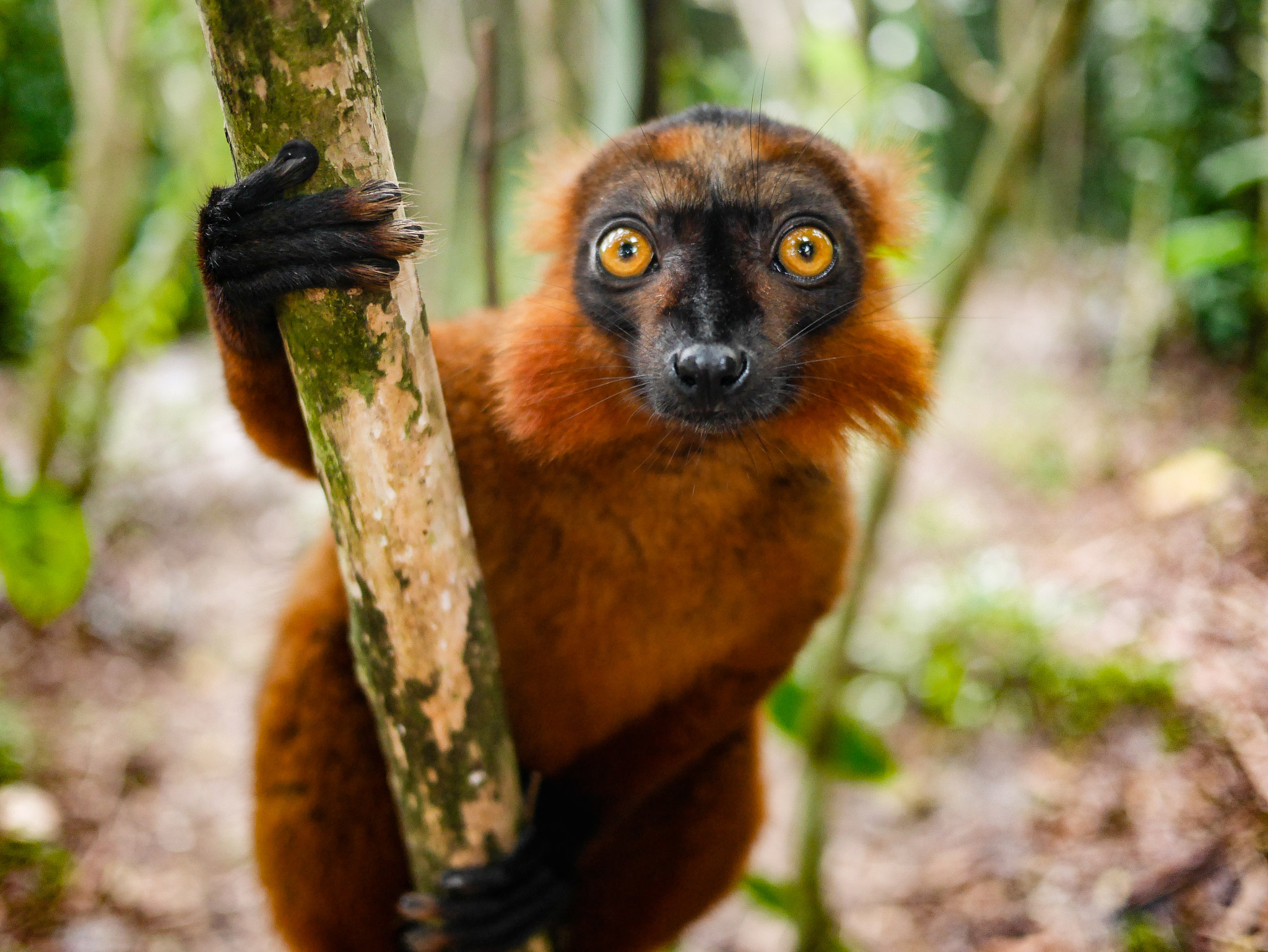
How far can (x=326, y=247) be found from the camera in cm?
154

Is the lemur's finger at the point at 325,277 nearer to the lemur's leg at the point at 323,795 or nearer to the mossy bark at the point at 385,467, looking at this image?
the mossy bark at the point at 385,467

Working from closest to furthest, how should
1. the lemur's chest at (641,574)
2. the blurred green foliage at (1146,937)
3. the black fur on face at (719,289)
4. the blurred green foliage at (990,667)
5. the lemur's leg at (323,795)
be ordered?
the black fur on face at (719,289), the lemur's chest at (641,574), the lemur's leg at (323,795), the blurred green foliage at (1146,937), the blurred green foliage at (990,667)

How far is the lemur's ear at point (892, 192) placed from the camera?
2.75 metres

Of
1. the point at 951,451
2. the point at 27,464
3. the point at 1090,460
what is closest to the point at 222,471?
the point at 27,464

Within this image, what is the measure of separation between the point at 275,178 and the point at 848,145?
326cm

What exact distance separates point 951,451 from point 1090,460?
1442 mm

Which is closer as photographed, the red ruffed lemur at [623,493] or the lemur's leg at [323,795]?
the red ruffed lemur at [623,493]

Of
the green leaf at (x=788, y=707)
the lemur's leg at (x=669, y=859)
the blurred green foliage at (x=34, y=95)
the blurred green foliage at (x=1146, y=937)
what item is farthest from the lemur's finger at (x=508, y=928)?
the blurred green foliage at (x=34, y=95)

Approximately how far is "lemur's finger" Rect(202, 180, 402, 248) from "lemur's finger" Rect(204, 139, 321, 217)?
18mm

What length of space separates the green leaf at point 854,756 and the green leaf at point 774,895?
535 mm

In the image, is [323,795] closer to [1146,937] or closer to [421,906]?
[421,906]

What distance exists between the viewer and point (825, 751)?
12.2ft

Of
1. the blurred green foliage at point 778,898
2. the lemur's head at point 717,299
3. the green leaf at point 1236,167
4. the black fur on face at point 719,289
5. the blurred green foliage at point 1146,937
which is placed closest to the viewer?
the black fur on face at point 719,289

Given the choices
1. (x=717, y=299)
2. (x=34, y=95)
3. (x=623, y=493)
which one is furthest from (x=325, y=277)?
(x=34, y=95)
